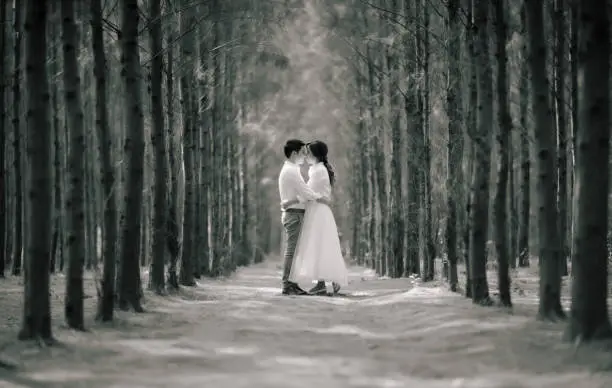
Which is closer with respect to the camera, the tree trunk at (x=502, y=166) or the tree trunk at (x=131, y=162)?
the tree trunk at (x=502, y=166)

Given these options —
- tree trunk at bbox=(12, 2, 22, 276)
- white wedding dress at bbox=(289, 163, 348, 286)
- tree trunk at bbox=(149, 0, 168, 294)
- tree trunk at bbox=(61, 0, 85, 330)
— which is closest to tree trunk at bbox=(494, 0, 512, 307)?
white wedding dress at bbox=(289, 163, 348, 286)

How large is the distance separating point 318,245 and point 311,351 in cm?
734

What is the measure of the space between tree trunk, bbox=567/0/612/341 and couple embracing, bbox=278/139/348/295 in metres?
7.77

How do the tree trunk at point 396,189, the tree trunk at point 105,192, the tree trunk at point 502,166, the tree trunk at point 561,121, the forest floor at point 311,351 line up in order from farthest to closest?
1. the tree trunk at point 396,189
2. the tree trunk at point 561,121
3. the tree trunk at point 502,166
4. the tree trunk at point 105,192
5. the forest floor at point 311,351

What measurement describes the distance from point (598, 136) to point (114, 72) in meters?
22.4

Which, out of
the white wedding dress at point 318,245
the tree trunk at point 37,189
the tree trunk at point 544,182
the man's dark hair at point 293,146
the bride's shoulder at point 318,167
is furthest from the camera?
the bride's shoulder at point 318,167

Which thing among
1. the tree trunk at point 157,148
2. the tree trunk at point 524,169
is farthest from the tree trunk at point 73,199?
the tree trunk at point 524,169

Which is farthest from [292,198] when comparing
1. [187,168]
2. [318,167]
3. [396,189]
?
[396,189]

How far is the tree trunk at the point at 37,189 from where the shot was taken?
26.6ft

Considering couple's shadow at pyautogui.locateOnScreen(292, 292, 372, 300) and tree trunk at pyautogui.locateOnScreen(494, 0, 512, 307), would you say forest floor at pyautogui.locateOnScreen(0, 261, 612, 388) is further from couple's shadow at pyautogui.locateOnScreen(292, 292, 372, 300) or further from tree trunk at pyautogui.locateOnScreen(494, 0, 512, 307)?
couple's shadow at pyautogui.locateOnScreen(292, 292, 372, 300)

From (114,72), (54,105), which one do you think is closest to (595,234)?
(54,105)

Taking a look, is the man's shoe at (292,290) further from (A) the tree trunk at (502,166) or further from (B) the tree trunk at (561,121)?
(B) the tree trunk at (561,121)

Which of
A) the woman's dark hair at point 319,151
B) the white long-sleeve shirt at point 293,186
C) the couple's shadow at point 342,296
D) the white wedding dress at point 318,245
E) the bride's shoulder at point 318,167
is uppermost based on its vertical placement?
the woman's dark hair at point 319,151

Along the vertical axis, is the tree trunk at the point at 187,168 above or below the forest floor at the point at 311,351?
above
